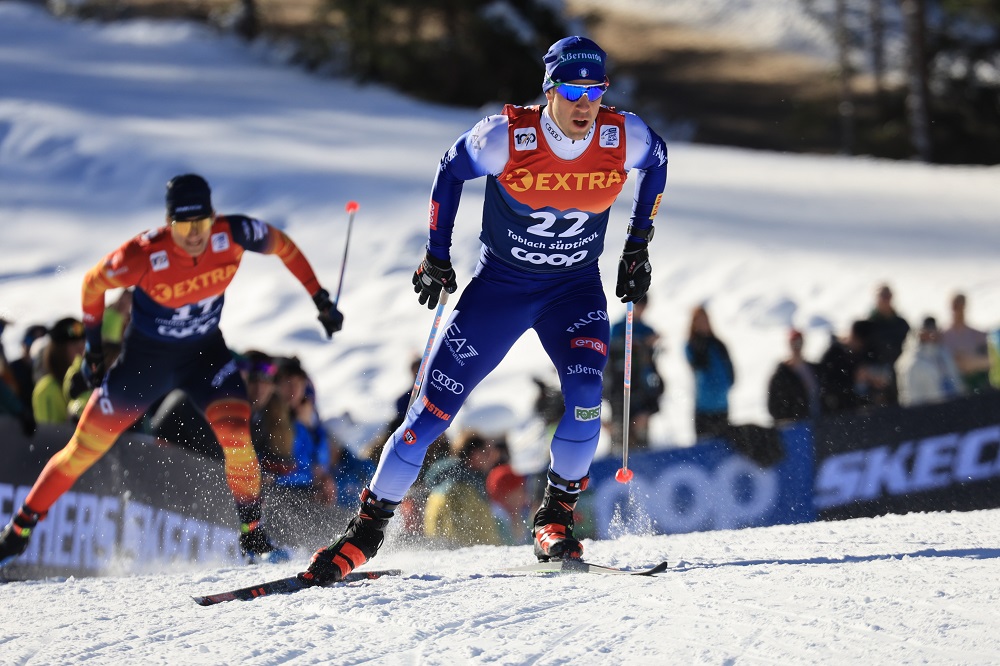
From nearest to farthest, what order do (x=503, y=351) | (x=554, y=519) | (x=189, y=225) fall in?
(x=503, y=351)
(x=554, y=519)
(x=189, y=225)

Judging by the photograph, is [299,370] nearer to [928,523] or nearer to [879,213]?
[928,523]

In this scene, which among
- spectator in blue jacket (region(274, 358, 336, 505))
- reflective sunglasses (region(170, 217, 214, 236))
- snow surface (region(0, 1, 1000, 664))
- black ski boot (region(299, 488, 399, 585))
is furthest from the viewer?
spectator in blue jacket (region(274, 358, 336, 505))

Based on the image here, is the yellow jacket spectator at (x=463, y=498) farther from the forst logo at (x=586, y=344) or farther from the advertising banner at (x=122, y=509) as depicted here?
the forst logo at (x=586, y=344)

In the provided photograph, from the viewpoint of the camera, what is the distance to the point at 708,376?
938 cm

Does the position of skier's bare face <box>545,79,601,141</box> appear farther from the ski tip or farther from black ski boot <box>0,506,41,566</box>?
black ski boot <box>0,506,41,566</box>

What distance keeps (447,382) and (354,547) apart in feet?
2.81

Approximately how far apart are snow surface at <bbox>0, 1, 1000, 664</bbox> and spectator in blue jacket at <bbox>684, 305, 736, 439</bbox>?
1.18 metres

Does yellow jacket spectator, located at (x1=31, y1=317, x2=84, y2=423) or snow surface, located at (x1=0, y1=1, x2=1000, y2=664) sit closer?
snow surface, located at (x1=0, y1=1, x2=1000, y2=664)

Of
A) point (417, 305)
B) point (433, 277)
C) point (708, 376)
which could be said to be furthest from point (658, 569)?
point (417, 305)

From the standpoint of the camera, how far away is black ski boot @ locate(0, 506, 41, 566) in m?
6.84

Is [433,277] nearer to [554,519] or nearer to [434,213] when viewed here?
[434,213]

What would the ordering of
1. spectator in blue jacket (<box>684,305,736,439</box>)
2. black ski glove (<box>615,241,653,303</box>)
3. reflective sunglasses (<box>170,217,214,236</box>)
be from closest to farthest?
black ski glove (<box>615,241,653,303</box>), reflective sunglasses (<box>170,217,214,236</box>), spectator in blue jacket (<box>684,305,736,439</box>)

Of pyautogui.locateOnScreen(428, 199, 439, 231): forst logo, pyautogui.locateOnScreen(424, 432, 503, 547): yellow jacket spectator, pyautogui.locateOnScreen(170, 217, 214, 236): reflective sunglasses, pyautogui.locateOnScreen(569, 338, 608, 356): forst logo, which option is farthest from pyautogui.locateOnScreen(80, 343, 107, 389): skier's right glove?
pyautogui.locateOnScreen(569, 338, 608, 356): forst logo

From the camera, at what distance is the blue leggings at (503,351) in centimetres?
552
